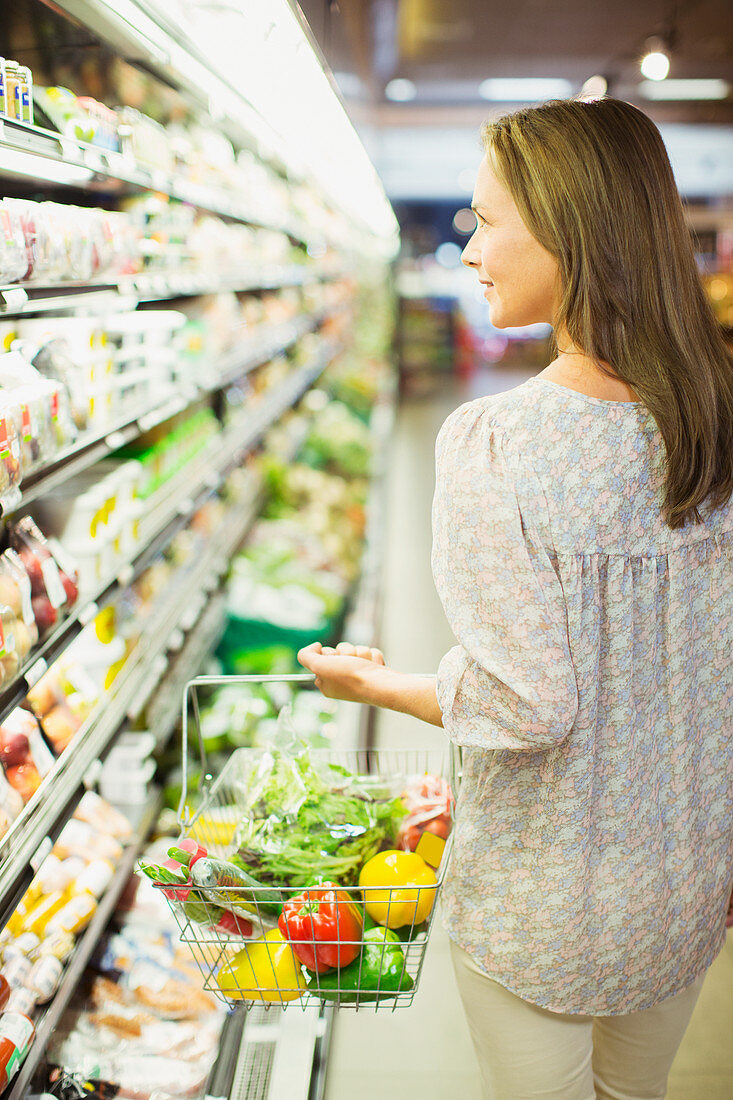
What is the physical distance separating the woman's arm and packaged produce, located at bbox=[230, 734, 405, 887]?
198 mm

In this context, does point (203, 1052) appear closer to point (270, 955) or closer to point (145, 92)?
point (270, 955)

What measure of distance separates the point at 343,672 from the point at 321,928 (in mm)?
345

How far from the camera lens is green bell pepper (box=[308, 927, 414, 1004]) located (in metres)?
1.29

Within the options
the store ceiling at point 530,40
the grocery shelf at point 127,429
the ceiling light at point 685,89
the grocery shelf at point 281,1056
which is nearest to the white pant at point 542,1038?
the grocery shelf at point 281,1056

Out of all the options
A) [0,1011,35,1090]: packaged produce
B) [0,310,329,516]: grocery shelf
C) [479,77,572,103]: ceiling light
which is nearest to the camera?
[0,1011,35,1090]: packaged produce

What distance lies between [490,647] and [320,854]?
1.63 ft

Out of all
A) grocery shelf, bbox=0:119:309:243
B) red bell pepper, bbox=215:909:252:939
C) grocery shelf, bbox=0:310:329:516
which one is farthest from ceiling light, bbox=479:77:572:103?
red bell pepper, bbox=215:909:252:939

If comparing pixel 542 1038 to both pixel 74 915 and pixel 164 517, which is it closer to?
pixel 74 915

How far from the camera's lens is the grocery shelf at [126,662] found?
172 centimetres

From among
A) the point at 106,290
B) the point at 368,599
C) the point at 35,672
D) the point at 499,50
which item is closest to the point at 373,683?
the point at 35,672

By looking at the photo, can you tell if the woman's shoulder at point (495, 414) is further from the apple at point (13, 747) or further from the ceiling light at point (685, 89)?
the ceiling light at point (685, 89)

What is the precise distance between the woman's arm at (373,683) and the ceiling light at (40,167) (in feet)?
3.81

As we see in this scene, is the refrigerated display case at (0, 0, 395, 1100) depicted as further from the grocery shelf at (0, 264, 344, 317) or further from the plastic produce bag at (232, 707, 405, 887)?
the plastic produce bag at (232, 707, 405, 887)

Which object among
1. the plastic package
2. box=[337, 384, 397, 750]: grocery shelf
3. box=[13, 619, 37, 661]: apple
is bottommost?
box=[337, 384, 397, 750]: grocery shelf
